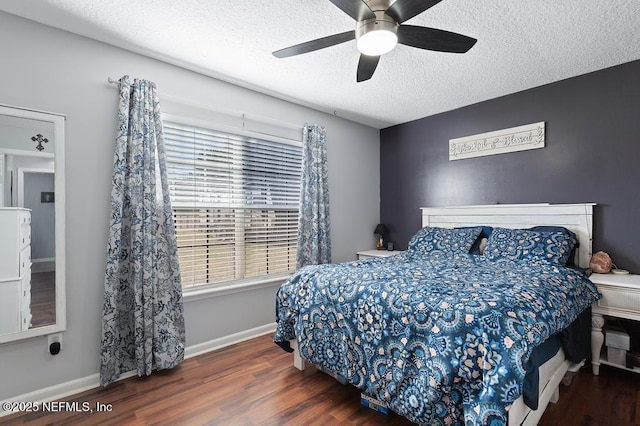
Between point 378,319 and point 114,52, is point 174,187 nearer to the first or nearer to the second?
point 114,52

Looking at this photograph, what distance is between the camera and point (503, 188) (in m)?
3.30

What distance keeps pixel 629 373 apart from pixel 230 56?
4.01 meters

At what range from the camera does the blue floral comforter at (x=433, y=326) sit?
4.41 feet

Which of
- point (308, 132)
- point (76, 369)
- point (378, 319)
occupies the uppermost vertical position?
point (308, 132)

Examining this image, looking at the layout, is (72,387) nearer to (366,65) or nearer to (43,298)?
(43,298)

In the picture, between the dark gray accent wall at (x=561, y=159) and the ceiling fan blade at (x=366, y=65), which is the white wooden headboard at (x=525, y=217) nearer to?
the dark gray accent wall at (x=561, y=159)

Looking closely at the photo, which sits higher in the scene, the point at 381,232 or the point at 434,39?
the point at 434,39

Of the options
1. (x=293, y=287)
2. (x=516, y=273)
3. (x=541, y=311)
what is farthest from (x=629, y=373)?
(x=293, y=287)

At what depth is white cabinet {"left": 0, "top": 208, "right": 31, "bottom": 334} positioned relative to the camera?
188 cm

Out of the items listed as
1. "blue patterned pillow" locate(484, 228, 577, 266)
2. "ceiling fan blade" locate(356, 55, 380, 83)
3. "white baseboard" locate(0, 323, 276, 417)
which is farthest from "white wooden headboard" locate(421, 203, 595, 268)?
"white baseboard" locate(0, 323, 276, 417)

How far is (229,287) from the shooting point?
2.89m

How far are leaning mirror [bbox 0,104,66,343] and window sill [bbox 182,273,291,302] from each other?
2.82ft

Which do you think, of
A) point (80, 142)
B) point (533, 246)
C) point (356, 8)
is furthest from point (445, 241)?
point (80, 142)

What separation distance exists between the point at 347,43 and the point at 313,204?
1.68 m
